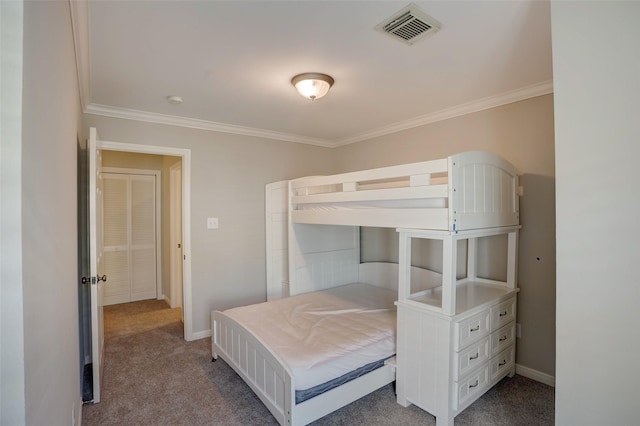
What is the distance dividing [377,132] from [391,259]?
1549mm

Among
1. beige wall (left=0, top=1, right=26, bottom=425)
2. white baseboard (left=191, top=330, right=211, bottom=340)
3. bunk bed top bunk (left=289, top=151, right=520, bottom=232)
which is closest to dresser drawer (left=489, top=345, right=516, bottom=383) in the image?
bunk bed top bunk (left=289, top=151, right=520, bottom=232)

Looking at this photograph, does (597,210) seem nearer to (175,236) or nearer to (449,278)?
(449,278)

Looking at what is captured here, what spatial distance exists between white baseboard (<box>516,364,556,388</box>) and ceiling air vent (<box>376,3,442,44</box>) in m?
2.71

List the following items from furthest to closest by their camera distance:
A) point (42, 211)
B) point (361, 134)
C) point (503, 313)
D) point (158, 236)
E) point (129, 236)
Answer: point (158, 236) < point (129, 236) < point (361, 134) < point (503, 313) < point (42, 211)

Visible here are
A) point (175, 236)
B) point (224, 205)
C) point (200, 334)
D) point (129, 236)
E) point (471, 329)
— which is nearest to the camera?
point (471, 329)

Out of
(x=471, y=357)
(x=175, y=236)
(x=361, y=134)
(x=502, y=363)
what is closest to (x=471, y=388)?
(x=471, y=357)

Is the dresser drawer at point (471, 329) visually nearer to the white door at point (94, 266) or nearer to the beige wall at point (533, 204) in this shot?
the beige wall at point (533, 204)

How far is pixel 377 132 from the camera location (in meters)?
3.92

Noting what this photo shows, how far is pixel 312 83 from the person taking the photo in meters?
2.33

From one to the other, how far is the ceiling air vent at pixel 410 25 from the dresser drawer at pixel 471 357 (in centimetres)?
193

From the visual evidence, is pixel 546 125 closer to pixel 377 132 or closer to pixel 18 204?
pixel 377 132

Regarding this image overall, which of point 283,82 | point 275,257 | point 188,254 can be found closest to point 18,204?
point 283,82

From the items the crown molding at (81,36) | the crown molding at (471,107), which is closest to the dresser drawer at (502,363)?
the crown molding at (471,107)

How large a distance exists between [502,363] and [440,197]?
1532 mm
